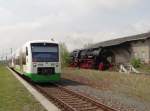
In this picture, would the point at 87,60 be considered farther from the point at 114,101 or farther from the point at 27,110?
the point at 27,110

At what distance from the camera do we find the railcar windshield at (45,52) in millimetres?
23672

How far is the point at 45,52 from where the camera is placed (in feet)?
78.5

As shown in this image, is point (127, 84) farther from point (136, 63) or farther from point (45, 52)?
point (136, 63)

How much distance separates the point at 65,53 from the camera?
69.4 metres

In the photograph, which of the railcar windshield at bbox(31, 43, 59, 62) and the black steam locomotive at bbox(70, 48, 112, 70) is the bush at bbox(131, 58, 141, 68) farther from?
the railcar windshield at bbox(31, 43, 59, 62)

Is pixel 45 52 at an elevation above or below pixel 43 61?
above

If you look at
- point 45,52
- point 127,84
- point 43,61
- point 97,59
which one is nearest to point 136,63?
point 97,59

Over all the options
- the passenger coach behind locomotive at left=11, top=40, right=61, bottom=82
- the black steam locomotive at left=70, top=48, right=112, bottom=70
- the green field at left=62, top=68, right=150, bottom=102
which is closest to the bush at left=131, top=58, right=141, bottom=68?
the black steam locomotive at left=70, top=48, right=112, bottom=70

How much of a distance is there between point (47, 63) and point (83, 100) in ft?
27.3

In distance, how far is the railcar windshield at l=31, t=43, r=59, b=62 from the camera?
77.7 feet

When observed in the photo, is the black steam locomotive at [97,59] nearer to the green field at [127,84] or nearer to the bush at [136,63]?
the bush at [136,63]

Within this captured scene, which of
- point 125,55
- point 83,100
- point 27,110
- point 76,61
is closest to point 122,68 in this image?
point 125,55

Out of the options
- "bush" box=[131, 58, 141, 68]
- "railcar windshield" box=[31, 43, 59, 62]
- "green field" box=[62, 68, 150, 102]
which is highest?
"railcar windshield" box=[31, 43, 59, 62]

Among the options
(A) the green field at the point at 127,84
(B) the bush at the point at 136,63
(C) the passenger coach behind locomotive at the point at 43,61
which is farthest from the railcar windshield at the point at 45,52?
(B) the bush at the point at 136,63
